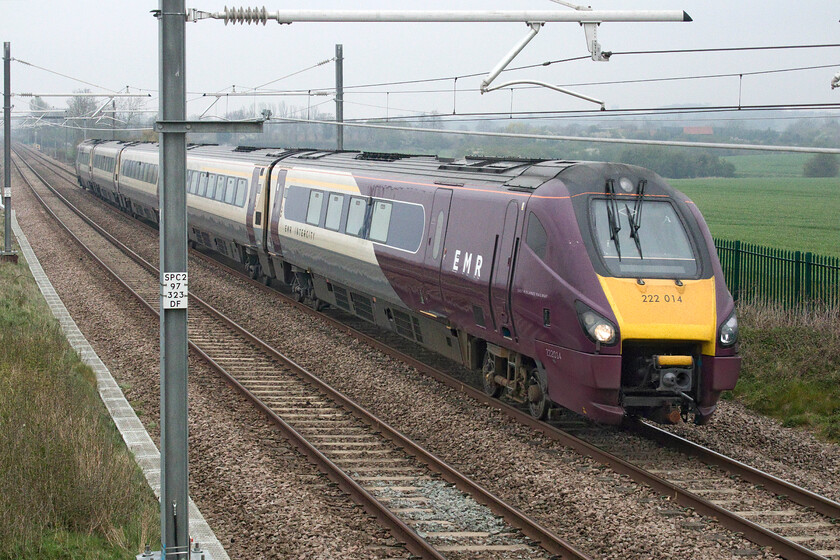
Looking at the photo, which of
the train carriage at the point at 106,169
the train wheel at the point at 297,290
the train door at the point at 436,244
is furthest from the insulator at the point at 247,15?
the train carriage at the point at 106,169

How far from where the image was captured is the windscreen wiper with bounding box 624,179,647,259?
35.6 feet

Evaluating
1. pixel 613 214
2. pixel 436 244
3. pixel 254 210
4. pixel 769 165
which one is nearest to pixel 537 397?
pixel 613 214

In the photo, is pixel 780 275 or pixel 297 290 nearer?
pixel 780 275

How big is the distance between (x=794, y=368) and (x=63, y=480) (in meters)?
9.60

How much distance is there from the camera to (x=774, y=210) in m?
46.7

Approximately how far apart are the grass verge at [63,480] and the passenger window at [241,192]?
1162 cm

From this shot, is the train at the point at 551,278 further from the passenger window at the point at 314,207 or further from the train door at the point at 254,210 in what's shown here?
the train door at the point at 254,210

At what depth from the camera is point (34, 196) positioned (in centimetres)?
5219

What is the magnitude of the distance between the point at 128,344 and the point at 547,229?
900 centimetres

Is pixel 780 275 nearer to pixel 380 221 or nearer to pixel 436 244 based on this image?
pixel 436 244

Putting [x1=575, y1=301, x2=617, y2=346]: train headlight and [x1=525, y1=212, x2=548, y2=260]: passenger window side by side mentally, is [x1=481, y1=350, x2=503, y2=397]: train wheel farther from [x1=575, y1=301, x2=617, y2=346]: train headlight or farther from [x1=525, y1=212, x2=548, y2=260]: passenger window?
[x1=575, y1=301, x2=617, y2=346]: train headlight

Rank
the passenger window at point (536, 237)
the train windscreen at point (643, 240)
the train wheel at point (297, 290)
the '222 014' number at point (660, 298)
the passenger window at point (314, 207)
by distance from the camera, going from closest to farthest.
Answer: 1. the '222 014' number at point (660, 298)
2. the train windscreen at point (643, 240)
3. the passenger window at point (536, 237)
4. the passenger window at point (314, 207)
5. the train wheel at point (297, 290)

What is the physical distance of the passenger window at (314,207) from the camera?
1853 cm

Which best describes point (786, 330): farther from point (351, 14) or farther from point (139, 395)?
point (139, 395)
